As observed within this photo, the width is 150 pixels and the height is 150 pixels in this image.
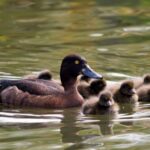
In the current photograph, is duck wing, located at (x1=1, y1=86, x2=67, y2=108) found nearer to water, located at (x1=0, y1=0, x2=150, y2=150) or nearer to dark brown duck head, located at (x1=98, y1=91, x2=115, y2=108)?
water, located at (x1=0, y1=0, x2=150, y2=150)

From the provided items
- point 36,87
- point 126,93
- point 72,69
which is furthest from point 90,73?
point 36,87

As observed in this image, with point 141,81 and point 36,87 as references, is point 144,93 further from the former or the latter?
point 36,87

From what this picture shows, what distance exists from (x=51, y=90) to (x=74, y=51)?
10.8 ft

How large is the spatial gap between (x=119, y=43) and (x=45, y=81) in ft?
13.2

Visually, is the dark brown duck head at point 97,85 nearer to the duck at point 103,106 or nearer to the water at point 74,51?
the water at point 74,51

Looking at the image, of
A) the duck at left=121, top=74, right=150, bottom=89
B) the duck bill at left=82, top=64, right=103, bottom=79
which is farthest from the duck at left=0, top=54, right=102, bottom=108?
the duck at left=121, top=74, right=150, bottom=89

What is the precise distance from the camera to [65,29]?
57.4ft

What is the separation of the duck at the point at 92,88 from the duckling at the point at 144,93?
1.59 feet

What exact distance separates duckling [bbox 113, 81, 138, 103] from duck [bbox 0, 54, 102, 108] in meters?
0.32

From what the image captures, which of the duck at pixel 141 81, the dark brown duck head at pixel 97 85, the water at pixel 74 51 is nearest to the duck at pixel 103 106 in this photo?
the water at pixel 74 51

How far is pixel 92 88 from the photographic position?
12086 mm

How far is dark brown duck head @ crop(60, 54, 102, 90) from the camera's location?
464 inches

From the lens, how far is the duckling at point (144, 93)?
11859mm

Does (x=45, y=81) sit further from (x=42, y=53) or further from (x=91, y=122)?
(x=42, y=53)
